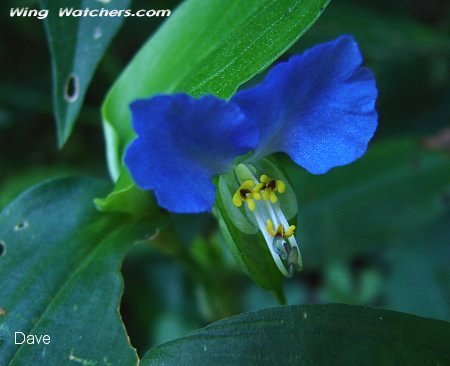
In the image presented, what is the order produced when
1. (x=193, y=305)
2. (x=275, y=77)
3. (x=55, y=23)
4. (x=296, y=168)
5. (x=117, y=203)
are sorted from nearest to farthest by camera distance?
(x=275, y=77), (x=117, y=203), (x=55, y=23), (x=296, y=168), (x=193, y=305)

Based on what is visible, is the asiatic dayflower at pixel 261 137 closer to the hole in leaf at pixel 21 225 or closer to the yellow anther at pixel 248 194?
the yellow anther at pixel 248 194

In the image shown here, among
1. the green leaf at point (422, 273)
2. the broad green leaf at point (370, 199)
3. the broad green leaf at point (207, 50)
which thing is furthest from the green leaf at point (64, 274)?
the green leaf at point (422, 273)

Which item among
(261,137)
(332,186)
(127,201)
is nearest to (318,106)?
(261,137)

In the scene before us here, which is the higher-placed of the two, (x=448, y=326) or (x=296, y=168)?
(x=448, y=326)

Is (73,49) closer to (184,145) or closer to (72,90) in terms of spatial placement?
(72,90)

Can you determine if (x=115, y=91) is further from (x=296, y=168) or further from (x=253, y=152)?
(x=296, y=168)

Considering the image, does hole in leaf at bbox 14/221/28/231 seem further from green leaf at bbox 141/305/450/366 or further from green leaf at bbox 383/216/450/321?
green leaf at bbox 383/216/450/321

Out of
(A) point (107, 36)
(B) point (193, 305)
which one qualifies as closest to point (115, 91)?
(A) point (107, 36)
